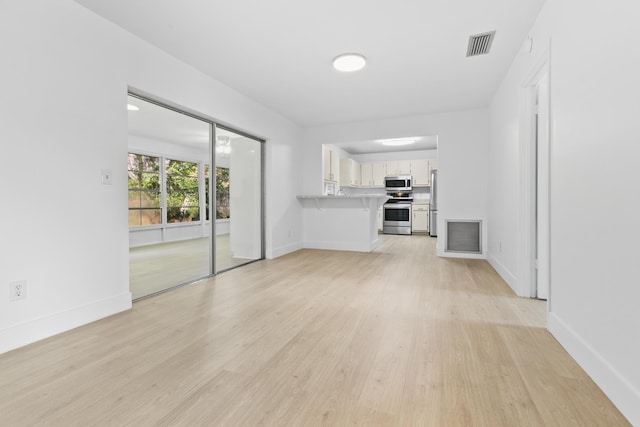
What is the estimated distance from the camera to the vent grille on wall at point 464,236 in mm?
5020

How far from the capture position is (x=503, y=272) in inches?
144

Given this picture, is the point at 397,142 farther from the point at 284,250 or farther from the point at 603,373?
the point at 603,373

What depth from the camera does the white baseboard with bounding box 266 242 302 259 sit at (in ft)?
16.5

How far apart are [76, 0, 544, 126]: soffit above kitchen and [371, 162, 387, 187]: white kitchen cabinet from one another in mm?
4633

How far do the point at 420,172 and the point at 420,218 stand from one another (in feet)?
4.19

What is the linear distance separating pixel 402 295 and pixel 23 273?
9.67 feet

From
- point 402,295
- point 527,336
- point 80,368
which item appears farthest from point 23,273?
point 527,336

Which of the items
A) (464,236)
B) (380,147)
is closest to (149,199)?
(464,236)

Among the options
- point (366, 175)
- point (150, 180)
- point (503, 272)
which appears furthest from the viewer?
point (366, 175)

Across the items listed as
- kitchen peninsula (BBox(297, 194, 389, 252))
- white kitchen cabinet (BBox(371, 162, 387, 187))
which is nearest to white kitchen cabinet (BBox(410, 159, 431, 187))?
white kitchen cabinet (BBox(371, 162, 387, 187))

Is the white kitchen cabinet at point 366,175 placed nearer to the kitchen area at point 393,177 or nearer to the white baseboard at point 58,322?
the kitchen area at point 393,177

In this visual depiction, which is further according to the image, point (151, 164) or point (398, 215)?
point (398, 215)

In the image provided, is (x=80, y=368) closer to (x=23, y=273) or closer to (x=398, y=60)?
(x=23, y=273)

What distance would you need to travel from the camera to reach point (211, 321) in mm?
2373
